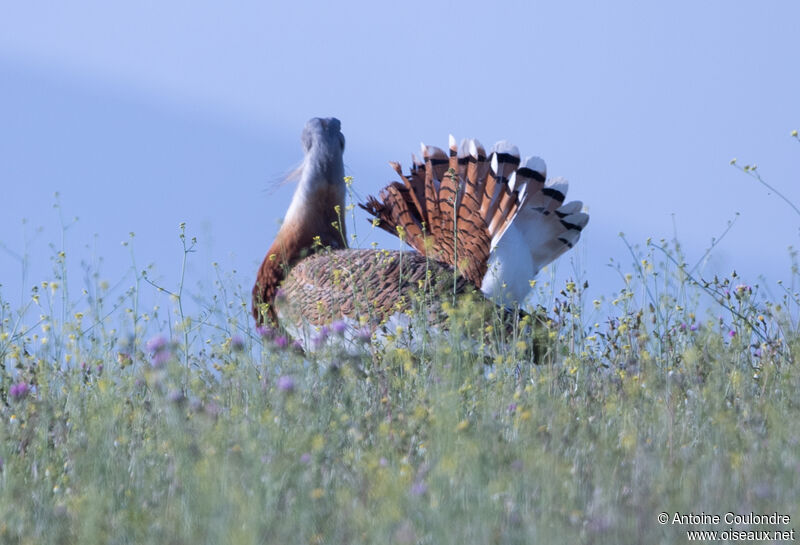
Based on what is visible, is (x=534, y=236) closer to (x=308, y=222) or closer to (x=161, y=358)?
(x=308, y=222)

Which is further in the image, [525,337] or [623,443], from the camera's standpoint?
[525,337]

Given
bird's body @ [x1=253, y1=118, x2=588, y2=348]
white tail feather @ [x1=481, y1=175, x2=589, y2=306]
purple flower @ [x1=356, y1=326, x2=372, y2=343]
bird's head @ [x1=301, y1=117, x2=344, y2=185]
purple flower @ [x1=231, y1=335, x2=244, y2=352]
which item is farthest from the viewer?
white tail feather @ [x1=481, y1=175, x2=589, y2=306]

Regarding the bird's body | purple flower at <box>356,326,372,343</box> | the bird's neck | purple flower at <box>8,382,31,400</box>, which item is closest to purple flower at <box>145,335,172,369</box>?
purple flower at <box>8,382,31,400</box>

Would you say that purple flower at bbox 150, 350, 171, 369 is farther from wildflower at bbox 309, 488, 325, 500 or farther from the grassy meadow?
wildflower at bbox 309, 488, 325, 500

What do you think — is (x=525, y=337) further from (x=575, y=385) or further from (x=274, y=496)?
(x=274, y=496)

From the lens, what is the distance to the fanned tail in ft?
21.1

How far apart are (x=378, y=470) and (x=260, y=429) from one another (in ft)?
1.37

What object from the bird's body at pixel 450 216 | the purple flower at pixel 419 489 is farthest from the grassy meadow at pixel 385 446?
the bird's body at pixel 450 216

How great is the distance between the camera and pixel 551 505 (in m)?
2.31

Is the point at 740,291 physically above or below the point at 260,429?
above

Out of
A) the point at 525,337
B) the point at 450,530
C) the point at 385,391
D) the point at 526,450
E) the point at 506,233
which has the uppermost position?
the point at 506,233

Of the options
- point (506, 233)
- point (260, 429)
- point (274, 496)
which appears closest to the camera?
point (274, 496)

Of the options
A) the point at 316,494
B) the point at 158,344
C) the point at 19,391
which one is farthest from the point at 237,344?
the point at 316,494

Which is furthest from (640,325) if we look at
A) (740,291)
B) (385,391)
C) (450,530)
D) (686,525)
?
(450,530)
